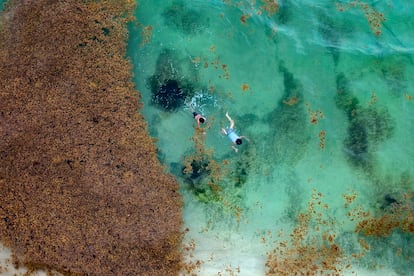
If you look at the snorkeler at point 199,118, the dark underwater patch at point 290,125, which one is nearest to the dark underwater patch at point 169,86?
the snorkeler at point 199,118

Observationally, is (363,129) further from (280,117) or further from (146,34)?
(146,34)

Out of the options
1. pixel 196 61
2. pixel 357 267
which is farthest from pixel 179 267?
pixel 196 61

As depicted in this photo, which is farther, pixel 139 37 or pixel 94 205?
pixel 139 37

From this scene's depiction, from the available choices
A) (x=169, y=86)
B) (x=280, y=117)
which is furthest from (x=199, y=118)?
(x=280, y=117)

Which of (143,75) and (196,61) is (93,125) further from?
(196,61)

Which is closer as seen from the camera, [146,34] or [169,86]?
[169,86]

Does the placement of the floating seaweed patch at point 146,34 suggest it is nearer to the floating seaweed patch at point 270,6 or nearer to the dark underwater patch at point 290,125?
the floating seaweed patch at point 270,6

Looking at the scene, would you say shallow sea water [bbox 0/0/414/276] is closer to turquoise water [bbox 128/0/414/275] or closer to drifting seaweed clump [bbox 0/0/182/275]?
turquoise water [bbox 128/0/414/275]
